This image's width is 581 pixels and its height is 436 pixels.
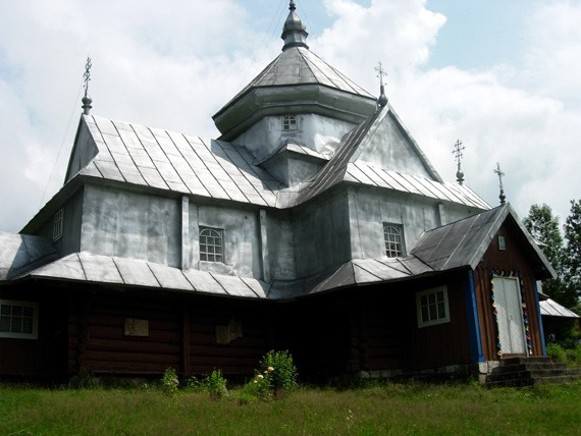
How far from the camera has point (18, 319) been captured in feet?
57.7

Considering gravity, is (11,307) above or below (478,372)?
above

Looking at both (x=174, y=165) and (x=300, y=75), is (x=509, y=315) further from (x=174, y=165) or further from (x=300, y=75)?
(x=300, y=75)

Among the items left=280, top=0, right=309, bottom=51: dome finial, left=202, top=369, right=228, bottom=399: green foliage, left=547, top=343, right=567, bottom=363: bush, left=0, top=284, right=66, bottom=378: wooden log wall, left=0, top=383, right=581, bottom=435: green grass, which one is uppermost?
left=280, top=0, right=309, bottom=51: dome finial

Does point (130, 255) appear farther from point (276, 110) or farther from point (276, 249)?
point (276, 110)

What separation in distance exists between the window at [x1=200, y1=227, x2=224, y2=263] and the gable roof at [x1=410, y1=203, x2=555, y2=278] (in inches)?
210

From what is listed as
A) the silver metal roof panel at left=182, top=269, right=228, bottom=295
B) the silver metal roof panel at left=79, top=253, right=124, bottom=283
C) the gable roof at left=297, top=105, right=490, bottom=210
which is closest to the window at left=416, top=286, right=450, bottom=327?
the gable roof at left=297, top=105, right=490, bottom=210

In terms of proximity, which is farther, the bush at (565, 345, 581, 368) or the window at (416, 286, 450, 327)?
the bush at (565, 345, 581, 368)

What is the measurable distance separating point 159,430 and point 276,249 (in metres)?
10.9

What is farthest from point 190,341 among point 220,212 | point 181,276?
point 220,212

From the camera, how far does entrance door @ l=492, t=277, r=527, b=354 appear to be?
16938 mm

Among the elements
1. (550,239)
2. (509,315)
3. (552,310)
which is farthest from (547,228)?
(509,315)

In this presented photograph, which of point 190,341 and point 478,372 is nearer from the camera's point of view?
point 478,372

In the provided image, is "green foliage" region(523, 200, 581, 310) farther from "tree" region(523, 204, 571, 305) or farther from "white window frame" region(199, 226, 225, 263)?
"white window frame" region(199, 226, 225, 263)

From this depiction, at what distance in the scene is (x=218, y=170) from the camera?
21438 mm
